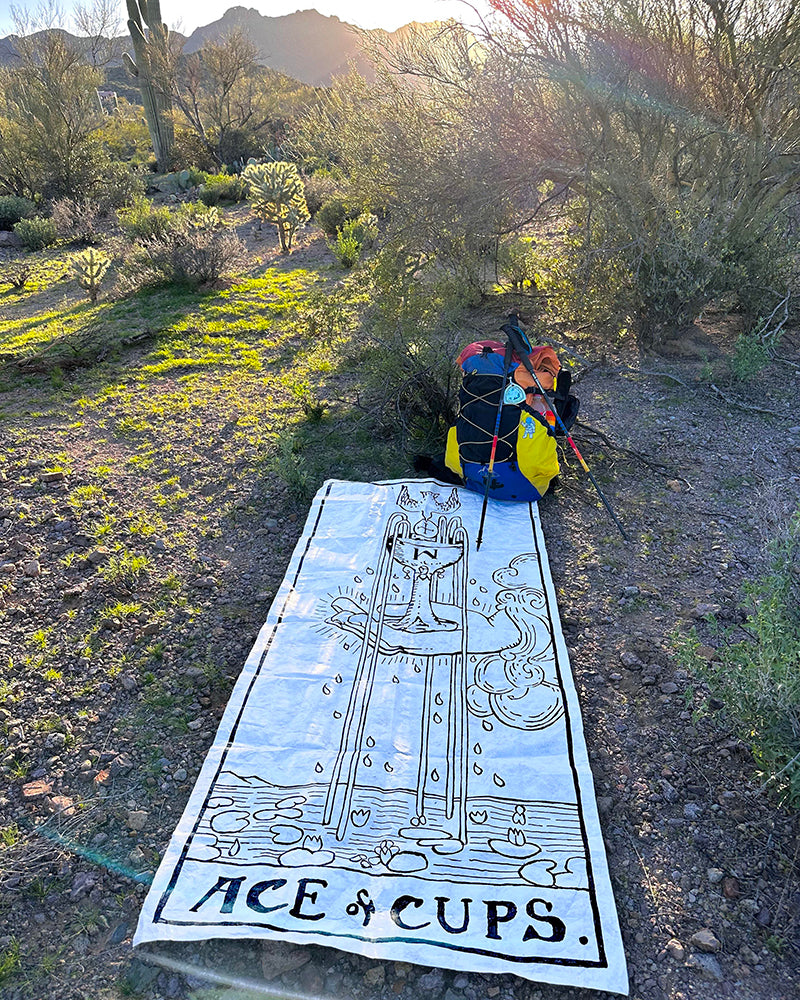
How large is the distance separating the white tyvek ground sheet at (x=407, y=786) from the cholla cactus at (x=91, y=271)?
17.5 feet

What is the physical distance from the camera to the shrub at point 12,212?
10.3m

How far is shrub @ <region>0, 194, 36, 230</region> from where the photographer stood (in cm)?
1030

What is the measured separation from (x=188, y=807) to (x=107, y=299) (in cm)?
646

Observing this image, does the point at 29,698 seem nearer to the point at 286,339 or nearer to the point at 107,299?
the point at 286,339

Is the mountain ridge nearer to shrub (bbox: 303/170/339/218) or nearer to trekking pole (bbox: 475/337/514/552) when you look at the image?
shrub (bbox: 303/170/339/218)

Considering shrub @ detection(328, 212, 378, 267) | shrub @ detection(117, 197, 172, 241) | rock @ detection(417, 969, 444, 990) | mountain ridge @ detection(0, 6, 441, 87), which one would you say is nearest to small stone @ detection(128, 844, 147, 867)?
rock @ detection(417, 969, 444, 990)

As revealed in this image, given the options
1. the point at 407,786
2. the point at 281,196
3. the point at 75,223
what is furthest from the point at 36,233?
the point at 407,786

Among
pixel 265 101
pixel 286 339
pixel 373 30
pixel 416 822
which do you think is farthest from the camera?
pixel 265 101

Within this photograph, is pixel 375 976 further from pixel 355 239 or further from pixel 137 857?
pixel 355 239

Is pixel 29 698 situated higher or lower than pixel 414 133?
lower

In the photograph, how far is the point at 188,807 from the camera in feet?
6.92

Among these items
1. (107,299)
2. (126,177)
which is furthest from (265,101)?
(107,299)

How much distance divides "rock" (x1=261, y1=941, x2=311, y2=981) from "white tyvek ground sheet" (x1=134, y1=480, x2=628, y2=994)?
5 centimetres

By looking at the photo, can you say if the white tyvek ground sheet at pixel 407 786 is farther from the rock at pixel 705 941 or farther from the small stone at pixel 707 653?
the small stone at pixel 707 653
